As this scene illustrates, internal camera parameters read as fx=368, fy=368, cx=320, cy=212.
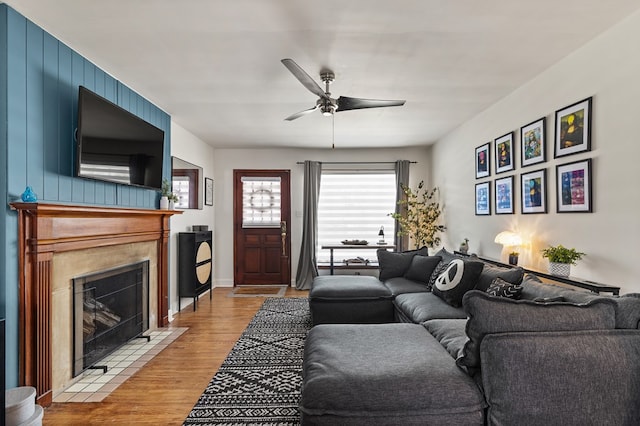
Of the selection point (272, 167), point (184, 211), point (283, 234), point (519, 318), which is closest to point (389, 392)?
point (519, 318)

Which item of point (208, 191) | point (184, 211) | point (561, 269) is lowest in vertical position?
point (561, 269)

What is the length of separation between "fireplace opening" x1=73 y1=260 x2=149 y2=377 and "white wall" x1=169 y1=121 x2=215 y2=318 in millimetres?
835

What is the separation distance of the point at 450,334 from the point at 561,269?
1.16m

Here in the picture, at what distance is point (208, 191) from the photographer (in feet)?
20.2

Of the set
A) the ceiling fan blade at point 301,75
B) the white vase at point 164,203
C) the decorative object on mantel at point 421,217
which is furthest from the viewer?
the decorative object on mantel at point 421,217

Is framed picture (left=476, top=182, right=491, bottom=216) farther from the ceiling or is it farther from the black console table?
the black console table

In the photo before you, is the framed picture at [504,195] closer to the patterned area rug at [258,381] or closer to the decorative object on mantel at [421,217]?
the decorative object on mantel at [421,217]

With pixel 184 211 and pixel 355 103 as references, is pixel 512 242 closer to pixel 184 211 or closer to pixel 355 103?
pixel 355 103

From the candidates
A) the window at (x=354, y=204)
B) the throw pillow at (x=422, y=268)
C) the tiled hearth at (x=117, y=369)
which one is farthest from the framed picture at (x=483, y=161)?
the tiled hearth at (x=117, y=369)

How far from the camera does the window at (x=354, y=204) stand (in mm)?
6605

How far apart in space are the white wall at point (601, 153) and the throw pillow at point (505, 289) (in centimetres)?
60

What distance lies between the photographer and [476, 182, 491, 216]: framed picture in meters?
4.23

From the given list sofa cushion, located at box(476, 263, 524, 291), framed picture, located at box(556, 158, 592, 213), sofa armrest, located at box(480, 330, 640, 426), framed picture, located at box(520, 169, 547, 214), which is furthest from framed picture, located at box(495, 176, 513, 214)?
sofa armrest, located at box(480, 330, 640, 426)

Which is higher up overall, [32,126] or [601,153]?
[32,126]
